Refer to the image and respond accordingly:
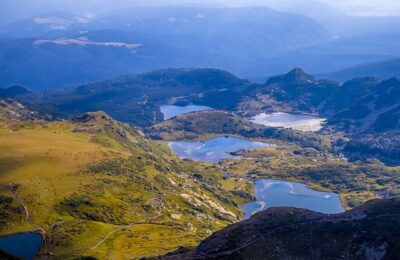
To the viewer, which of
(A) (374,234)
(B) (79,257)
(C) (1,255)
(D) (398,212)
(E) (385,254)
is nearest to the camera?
(C) (1,255)

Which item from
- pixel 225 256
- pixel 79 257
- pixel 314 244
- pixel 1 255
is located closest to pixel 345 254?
pixel 314 244

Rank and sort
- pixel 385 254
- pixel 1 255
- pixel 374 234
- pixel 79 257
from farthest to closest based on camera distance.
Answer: pixel 79 257
pixel 374 234
pixel 385 254
pixel 1 255

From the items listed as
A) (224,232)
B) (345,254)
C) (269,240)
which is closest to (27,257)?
(224,232)

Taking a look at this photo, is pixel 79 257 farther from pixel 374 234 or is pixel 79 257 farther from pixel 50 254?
pixel 374 234

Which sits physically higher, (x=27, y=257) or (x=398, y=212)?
(x=398, y=212)

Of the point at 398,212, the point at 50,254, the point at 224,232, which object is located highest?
the point at 398,212

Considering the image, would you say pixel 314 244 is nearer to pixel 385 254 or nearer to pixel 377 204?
pixel 385 254

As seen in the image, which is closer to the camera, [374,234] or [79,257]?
[374,234]
